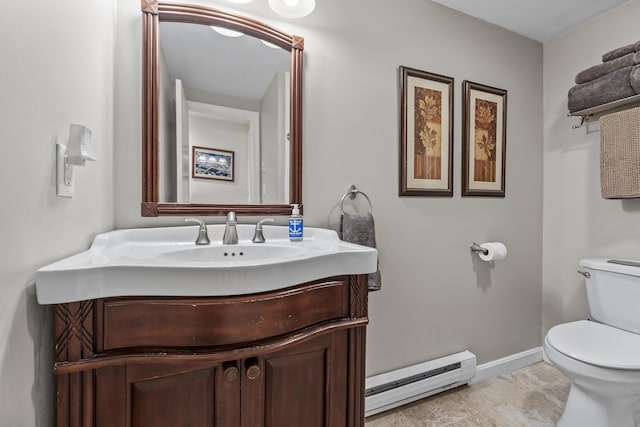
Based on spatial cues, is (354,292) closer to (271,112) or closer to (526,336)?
(271,112)

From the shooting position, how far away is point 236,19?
1209mm

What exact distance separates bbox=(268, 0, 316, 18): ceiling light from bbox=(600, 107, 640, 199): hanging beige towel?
1.64 m

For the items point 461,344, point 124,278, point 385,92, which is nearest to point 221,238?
point 124,278

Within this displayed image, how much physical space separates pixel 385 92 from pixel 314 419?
1.44 m

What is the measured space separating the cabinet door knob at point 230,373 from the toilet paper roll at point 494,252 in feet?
→ 5.03

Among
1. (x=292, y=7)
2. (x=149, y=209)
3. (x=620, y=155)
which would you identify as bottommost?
(x=149, y=209)

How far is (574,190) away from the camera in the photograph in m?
1.85

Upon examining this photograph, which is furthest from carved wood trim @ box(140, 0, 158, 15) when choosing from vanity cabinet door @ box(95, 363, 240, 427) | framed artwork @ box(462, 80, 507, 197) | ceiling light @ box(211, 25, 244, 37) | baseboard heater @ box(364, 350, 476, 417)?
baseboard heater @ box(364, 350, 476, 417)

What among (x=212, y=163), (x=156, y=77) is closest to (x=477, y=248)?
(x=212, y=163)

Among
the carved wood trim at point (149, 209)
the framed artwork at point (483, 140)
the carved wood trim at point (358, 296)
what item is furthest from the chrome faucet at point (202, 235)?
the framed artwork at point (483, 140)

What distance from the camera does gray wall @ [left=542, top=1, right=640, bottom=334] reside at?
1.65 m

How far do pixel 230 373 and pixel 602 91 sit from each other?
217cm

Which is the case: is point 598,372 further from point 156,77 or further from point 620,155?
point 156,77

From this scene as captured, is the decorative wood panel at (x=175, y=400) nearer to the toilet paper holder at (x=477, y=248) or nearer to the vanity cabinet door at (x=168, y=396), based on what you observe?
the vanity cabinet door at (x=168, y=396)
